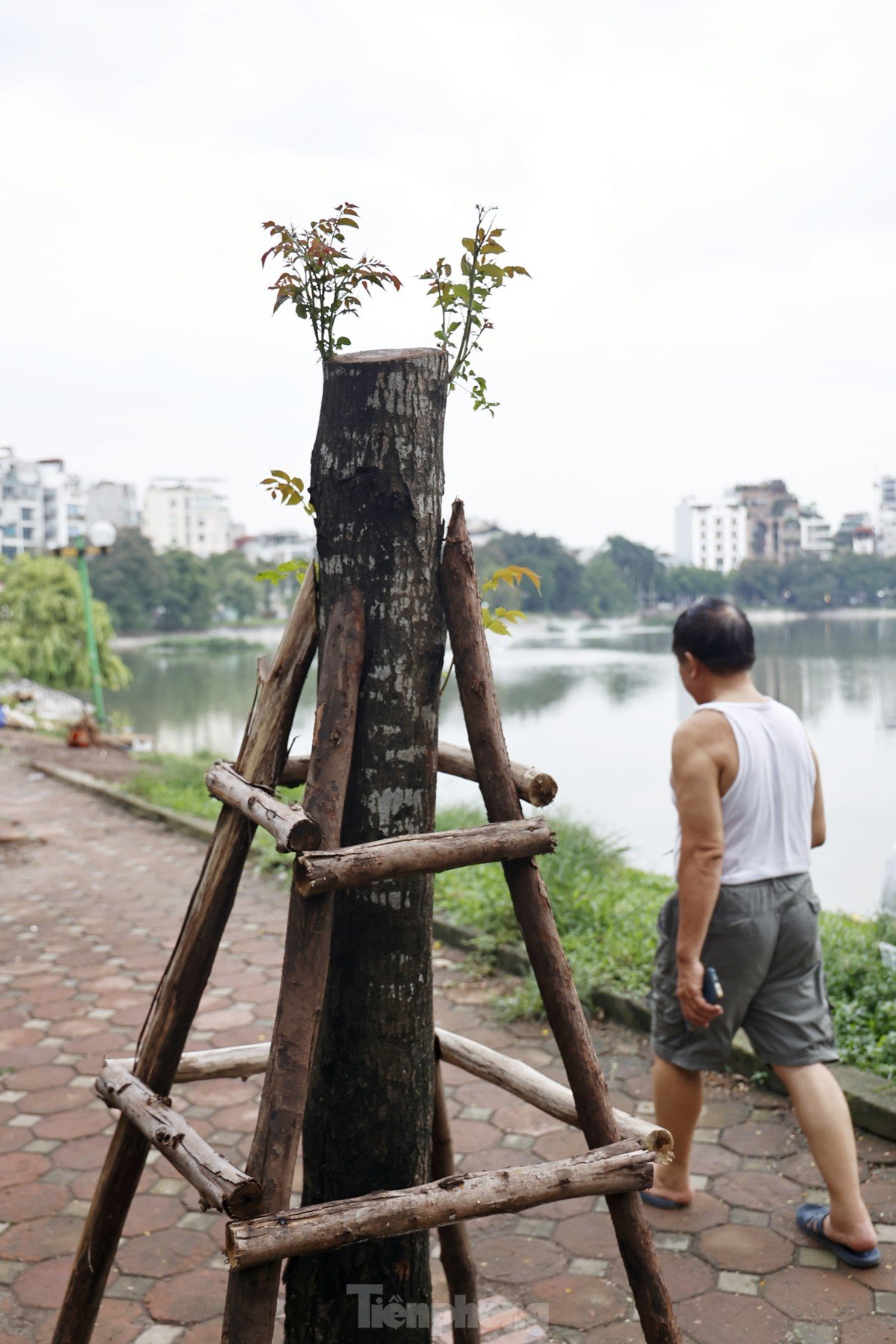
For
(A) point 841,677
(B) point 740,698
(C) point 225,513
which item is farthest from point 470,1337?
(C) point 225,513

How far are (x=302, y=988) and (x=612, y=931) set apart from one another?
3341 mm

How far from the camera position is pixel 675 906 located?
2.97m

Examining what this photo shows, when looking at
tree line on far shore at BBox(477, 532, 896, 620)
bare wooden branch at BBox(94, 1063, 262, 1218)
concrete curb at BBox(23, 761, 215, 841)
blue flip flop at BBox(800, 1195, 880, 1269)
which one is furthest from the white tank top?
tree line on far shore at BBox(477, 532, 896, 620)

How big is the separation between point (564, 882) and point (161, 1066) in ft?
11.8

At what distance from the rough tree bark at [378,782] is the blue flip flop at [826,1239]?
1.31m

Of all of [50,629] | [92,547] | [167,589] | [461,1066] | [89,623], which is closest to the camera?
[461,1066]

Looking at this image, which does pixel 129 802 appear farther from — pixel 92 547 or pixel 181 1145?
pixel 181 1145

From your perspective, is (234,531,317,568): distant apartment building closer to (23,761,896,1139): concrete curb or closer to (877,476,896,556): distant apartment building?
(877,476,896,556): distant apartment building

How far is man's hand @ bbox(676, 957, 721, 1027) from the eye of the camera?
9.14ft

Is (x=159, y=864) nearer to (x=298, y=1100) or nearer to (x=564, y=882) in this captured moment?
(x=564, y=882)

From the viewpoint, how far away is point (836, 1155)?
2.72m

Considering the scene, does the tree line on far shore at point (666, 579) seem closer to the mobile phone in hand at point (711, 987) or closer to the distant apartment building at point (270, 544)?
the mobile phone in hand at point (711, 987)

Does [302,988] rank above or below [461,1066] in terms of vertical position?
above

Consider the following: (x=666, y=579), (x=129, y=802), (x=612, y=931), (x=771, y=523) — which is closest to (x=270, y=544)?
(x=666, y=579)
